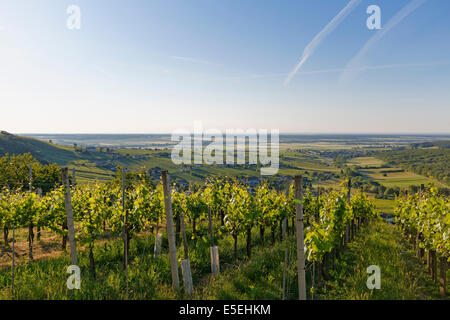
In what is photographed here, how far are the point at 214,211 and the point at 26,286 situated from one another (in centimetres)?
779

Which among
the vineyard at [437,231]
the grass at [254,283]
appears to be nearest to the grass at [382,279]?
the vineyard at [437,231]

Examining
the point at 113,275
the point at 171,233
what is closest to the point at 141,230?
the point at 113,275

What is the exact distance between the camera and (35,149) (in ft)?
269

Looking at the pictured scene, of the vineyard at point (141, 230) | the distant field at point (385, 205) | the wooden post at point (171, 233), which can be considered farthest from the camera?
the distant field at point (385, 205)

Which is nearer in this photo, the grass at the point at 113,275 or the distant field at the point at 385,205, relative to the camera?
the grass at the point at 113,275

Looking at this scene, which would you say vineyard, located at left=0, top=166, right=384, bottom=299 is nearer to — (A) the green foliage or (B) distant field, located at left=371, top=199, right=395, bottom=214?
(A) the green foliage

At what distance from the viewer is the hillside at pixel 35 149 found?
74000 mm

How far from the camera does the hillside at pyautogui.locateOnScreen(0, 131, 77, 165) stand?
74.0 metres

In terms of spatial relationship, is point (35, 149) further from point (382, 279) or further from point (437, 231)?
point (437, 231)

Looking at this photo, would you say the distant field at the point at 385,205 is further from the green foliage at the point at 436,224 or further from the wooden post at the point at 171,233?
the wooden post at the point at 171,233

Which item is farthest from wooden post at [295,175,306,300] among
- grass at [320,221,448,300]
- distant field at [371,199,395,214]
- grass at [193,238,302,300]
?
distant field at [371,199,395,214]

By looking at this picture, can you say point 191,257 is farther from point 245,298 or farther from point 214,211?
point 214,211
